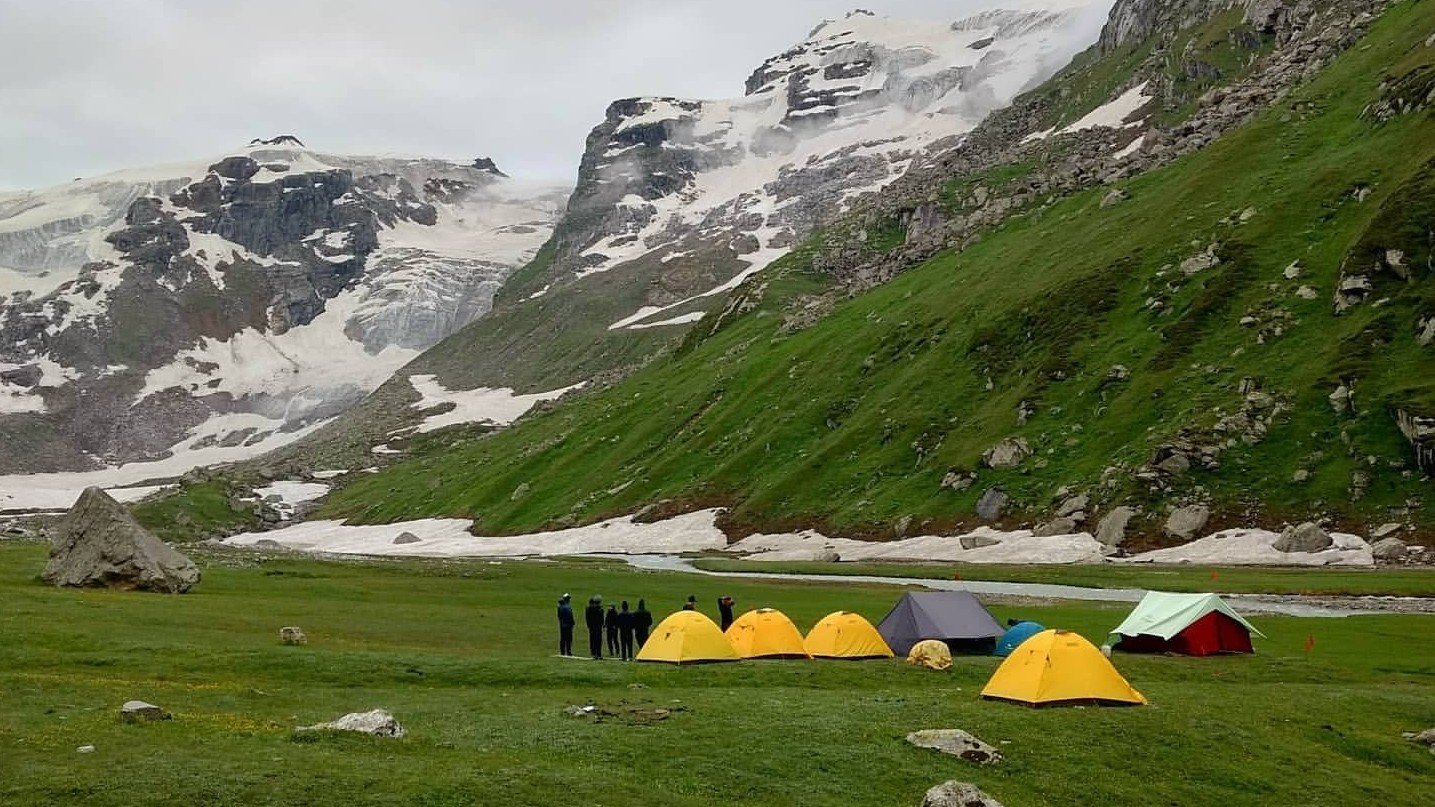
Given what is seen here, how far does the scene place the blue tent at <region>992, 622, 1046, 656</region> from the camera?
151ft

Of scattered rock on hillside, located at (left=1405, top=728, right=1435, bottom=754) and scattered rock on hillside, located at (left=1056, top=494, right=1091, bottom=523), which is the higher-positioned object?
scattered rock on hillside, located at (left=1056, top=494, right=1091, bottom=523)

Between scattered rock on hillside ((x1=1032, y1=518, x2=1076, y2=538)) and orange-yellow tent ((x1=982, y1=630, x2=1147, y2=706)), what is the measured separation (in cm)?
7355

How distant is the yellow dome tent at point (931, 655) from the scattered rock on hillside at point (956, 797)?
695 inches

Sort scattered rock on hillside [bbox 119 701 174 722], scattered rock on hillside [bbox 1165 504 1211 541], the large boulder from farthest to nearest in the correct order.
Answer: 1. scattered rock on hillside [bbox 1165 504 1211 541]
2. the large boulder
3. scattered rock on hillside [bbox 119 701 174 722]

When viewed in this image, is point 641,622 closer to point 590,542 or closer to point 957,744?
point 957,744

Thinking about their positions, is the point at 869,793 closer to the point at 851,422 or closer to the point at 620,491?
the point at 851,422

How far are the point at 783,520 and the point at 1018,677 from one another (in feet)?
343

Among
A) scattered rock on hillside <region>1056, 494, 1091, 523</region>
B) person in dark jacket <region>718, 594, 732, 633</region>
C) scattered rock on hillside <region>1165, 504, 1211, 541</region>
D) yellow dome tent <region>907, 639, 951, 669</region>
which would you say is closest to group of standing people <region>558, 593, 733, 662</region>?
person in dark jacket <region>718, 594, 732, 633</region>

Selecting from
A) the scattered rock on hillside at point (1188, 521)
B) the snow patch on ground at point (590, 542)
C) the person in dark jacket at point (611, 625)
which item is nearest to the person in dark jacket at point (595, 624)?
the person in dark jacket at point (611, 625)

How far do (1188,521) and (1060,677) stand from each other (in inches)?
2796

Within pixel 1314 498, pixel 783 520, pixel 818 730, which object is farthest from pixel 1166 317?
pixel 818 730

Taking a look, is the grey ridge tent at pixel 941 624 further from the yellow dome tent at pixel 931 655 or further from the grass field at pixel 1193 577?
the grass field at pixel 1193 577

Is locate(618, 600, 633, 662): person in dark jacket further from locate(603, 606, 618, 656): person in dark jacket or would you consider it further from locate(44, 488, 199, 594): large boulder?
locate(44, 488, 199, 594): large boulder

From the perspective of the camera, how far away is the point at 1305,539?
8831 cm
